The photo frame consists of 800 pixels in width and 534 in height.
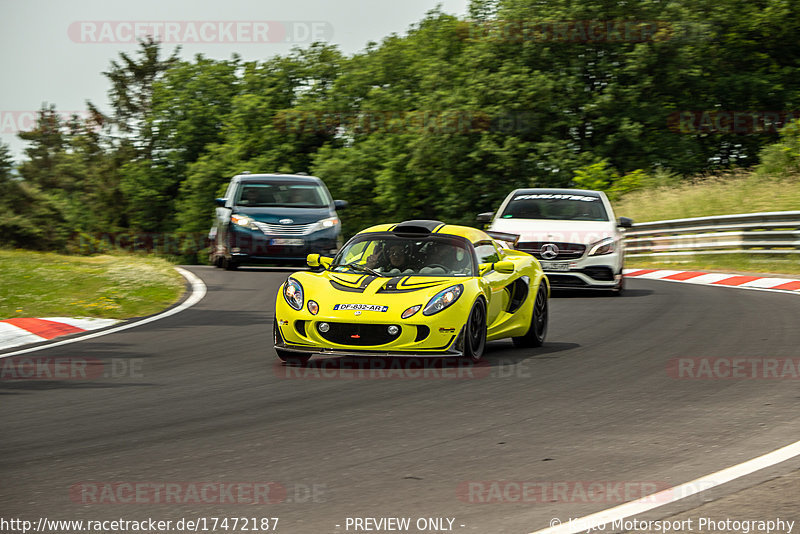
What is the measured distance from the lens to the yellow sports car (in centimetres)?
874

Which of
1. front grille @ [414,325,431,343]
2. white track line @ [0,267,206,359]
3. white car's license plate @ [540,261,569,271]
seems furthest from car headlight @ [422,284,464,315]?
white car's license plate @ [540,261,569,271]

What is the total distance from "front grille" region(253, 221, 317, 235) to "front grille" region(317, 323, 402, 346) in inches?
433

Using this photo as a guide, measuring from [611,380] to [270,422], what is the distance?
118 inches

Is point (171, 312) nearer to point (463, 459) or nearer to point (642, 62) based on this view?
point (463, 459)

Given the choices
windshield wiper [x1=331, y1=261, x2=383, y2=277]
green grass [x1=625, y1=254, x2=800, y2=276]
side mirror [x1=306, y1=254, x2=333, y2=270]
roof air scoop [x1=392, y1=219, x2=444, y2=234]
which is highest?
roof air scoop [x1=392, y1=219, x2=444, y2=234]

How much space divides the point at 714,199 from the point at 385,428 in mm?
24624

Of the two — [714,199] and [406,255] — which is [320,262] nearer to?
[406,255]

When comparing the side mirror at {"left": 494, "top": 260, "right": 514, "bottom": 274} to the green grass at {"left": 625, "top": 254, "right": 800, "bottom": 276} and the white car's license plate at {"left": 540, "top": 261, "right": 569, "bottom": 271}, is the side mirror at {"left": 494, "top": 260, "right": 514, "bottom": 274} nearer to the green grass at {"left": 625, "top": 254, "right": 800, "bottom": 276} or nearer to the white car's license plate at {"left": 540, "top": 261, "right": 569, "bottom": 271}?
the white car's license plate at {"left": 540, "top": 261, "right": 569, "bottom": 271}

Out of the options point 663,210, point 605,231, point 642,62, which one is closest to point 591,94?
point 642,62

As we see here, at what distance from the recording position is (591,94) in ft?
128

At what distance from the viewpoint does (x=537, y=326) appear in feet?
34.7

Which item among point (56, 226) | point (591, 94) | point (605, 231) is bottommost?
point (56, 226)

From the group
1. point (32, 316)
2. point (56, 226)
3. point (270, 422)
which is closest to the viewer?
point (270, 422)

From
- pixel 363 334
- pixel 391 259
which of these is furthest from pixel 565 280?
pixel 363 334
